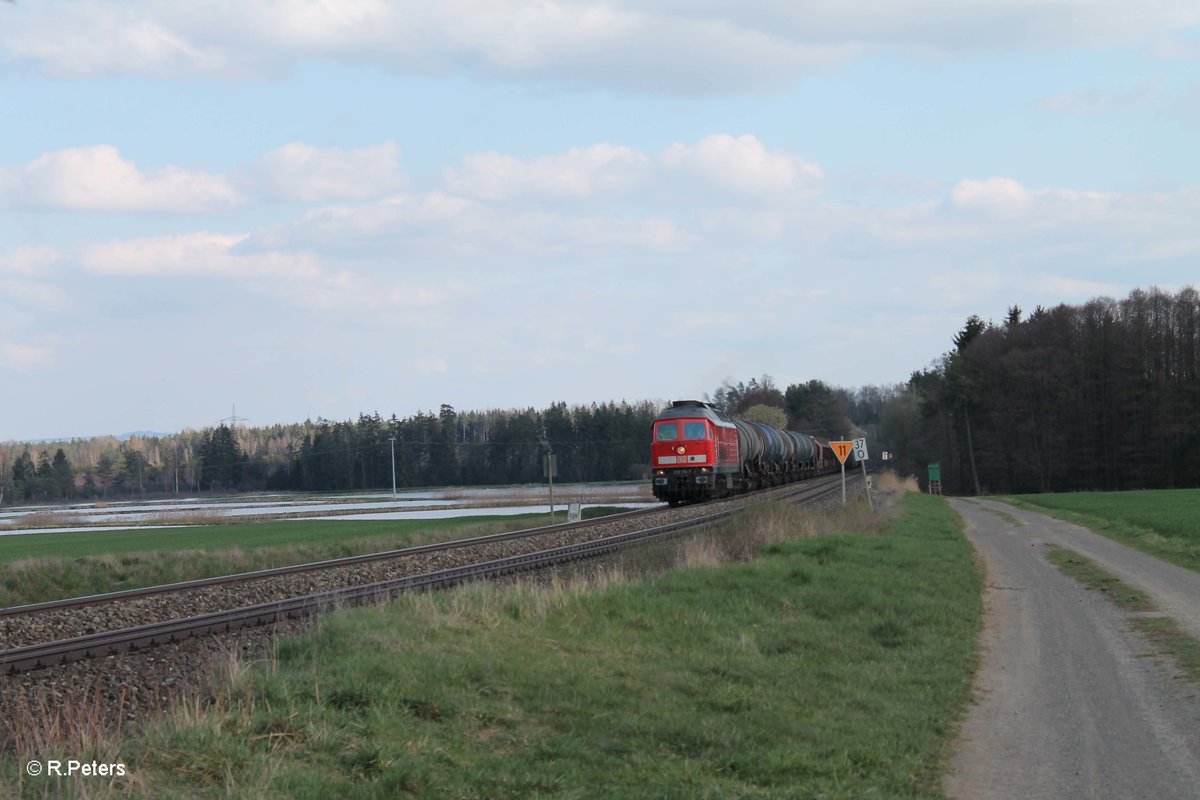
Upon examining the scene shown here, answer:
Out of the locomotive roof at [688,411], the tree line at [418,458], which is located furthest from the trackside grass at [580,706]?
the tree line at [418,458]

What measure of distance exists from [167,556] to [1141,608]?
24268 millimetres

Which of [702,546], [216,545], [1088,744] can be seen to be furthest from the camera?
[216,545]

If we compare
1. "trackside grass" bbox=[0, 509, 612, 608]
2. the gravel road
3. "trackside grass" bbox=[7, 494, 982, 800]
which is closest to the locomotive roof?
"trackside grass" bbox=[0, 509, 612, 608]

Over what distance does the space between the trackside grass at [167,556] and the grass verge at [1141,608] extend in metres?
18.2

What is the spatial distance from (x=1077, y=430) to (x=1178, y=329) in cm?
1020

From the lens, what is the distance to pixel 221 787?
621 cm

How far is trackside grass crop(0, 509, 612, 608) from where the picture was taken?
26.3 m

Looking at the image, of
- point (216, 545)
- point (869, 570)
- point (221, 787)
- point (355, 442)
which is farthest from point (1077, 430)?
point (355, 442)

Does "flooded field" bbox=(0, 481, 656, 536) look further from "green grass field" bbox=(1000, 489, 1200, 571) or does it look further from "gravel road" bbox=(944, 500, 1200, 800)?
"gravel road" bbox=(944, 500, 1200, 800)

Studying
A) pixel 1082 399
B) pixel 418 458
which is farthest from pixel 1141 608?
pixel 418 458

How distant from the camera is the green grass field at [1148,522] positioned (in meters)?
25.5

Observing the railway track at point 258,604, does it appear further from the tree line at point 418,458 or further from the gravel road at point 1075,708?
the tree line at point 418,458

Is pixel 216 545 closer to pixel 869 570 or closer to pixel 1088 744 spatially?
pixel 869 570

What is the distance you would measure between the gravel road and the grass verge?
0.18 metres
